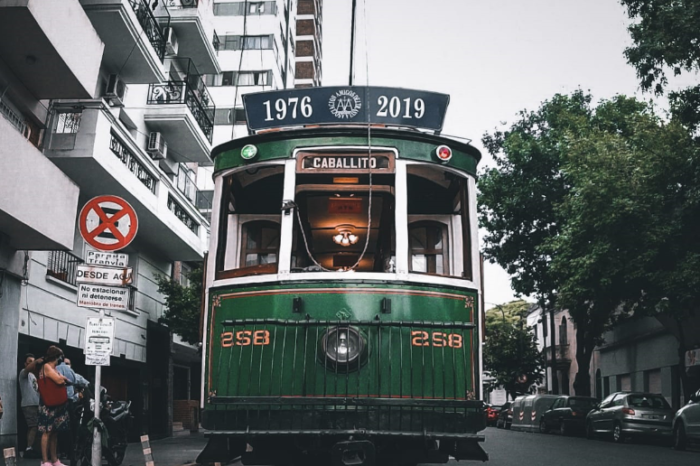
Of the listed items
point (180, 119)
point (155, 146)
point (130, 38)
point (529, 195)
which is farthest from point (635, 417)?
point (130, 38)

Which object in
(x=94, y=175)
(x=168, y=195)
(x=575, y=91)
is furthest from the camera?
(x=575, y=91)

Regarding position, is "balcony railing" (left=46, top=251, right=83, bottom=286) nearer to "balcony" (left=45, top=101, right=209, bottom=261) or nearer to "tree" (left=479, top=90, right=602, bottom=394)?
"balcony" (left=45, top=101, right=209, bottom=261)

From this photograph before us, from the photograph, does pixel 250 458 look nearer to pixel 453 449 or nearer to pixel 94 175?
pixel 453 449

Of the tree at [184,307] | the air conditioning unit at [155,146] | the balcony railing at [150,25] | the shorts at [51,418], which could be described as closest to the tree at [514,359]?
the tree at [184,307]

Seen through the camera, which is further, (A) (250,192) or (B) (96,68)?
(B) (96,68)

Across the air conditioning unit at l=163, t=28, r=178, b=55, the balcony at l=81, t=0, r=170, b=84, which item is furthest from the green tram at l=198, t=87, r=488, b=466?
the air conditioning unit at l=163, t=28, r=178, b=55

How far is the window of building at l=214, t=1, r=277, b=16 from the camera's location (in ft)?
140

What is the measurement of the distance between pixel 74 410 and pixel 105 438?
0.69 meters

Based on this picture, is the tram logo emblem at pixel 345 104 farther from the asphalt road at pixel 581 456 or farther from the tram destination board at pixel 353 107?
the asphalt road at pixel 581 456

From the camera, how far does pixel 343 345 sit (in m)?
7.32

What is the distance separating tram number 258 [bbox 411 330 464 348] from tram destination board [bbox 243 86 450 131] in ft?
6.82

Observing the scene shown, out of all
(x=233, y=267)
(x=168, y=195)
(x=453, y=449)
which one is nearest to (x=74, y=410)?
(x=233, y=267)

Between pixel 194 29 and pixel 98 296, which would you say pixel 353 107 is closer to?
pixel 98 296

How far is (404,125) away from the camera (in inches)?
328
